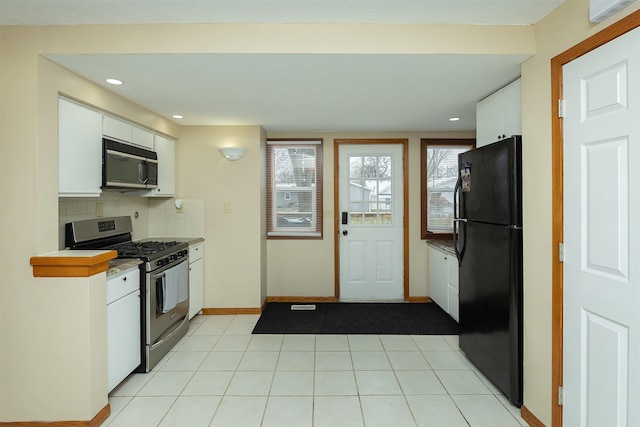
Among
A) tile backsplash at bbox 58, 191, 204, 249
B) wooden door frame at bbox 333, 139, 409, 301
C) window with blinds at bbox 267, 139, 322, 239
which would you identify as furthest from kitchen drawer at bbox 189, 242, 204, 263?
wooden door frame at bbox 333, 139, 409, 301

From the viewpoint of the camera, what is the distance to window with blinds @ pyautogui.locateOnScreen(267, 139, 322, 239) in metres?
4.57

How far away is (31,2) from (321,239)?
3.44 metres

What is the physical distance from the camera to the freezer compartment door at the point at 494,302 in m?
2.19

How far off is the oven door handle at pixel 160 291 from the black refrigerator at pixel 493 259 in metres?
2.47

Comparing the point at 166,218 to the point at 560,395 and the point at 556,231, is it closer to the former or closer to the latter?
the point at 556,231

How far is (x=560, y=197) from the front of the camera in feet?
6.08

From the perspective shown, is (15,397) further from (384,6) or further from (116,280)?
(384,6)

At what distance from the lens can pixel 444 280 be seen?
3992 mm

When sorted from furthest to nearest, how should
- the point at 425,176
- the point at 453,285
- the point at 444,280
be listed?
the point at 425,176, the point at 444,280, the point at 453,285

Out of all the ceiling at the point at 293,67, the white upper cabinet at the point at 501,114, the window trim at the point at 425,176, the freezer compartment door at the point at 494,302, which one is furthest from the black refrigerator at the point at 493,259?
the window trim at the point at 425,176

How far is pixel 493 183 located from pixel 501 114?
589mm

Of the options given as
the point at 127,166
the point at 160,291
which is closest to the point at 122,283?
the point at 160,291

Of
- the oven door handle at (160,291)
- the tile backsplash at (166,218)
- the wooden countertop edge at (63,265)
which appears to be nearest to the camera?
the wooden countertop edge at (63,265)

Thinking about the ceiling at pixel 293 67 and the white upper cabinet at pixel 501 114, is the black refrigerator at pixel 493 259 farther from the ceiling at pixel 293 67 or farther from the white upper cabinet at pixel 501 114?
the ceiling at pixel 293 67
